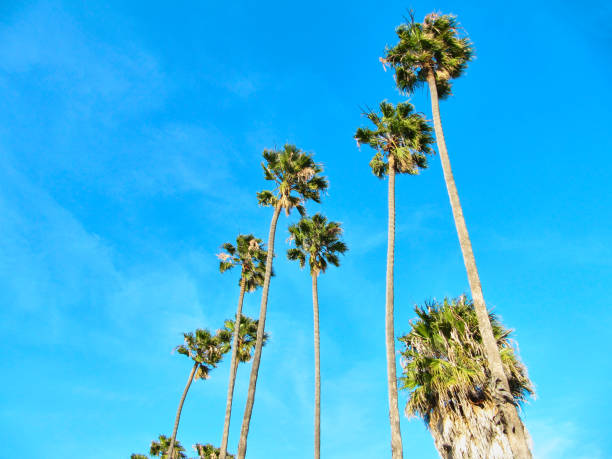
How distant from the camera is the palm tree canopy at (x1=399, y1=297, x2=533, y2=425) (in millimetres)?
13438

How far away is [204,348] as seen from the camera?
37.2 meters

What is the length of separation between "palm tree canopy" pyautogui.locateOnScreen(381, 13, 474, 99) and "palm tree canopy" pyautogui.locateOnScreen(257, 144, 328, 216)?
26.4ft

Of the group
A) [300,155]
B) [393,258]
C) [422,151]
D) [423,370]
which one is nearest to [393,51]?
[422,151]

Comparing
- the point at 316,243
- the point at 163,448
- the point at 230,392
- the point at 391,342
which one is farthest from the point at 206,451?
the point at 391,342

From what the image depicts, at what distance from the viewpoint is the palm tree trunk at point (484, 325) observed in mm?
10617

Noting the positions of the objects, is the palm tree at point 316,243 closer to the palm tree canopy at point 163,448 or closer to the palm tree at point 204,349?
the palm tree at point 204,349

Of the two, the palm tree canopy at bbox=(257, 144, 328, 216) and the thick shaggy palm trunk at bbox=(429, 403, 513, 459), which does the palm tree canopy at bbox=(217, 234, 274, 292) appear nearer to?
the palm tree canopy at bbox=(257, 144, 328, 216)

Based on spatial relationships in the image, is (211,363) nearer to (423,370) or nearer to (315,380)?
(315,380)

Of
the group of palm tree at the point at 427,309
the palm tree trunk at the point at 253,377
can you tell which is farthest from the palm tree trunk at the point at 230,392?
the palm tree trunk at the point at 253,377

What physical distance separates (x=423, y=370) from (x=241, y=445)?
8.26 metres

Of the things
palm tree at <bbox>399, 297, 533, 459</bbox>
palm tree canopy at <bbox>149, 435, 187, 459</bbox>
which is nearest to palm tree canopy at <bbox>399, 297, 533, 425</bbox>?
palm tree at <bbox>399, 297, 533, 459</bbox>

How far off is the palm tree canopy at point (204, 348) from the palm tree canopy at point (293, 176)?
1739cm

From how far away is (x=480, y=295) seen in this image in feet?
42.0

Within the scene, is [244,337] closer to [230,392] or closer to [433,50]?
[230,392]
